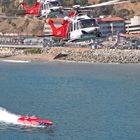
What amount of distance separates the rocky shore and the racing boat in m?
45.1

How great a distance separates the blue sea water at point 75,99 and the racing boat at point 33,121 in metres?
0.32

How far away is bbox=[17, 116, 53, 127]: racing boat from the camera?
162 ft

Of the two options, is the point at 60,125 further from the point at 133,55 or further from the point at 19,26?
the point at 19,26

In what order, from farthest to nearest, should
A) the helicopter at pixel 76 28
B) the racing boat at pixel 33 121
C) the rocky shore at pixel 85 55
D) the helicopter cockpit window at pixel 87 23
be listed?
the rocky shore at pixel 85 55 → the helicopter cockpit window at pixel 87 23 → the helicopter at pixel 76 28 → the racing boat at pixel 33 121

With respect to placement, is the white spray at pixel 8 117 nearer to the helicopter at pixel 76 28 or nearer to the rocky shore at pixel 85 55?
the helicopter at pixel 76 28

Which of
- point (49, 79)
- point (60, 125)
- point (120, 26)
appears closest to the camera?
point (60, 125)

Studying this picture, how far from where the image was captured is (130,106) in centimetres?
5766

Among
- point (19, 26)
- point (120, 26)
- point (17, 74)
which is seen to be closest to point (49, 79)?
point (17, 74)

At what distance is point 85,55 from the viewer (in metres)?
99.0

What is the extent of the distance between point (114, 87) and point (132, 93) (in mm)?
4799

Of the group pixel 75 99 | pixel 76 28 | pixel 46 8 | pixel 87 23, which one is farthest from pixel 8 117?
pixel 75 99

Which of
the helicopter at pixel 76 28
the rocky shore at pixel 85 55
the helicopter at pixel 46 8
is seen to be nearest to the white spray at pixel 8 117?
the helicopter at pixel 76 28

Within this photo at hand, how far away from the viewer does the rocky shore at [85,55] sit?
95938 millimetres

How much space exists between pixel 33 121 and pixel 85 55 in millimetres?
49534
